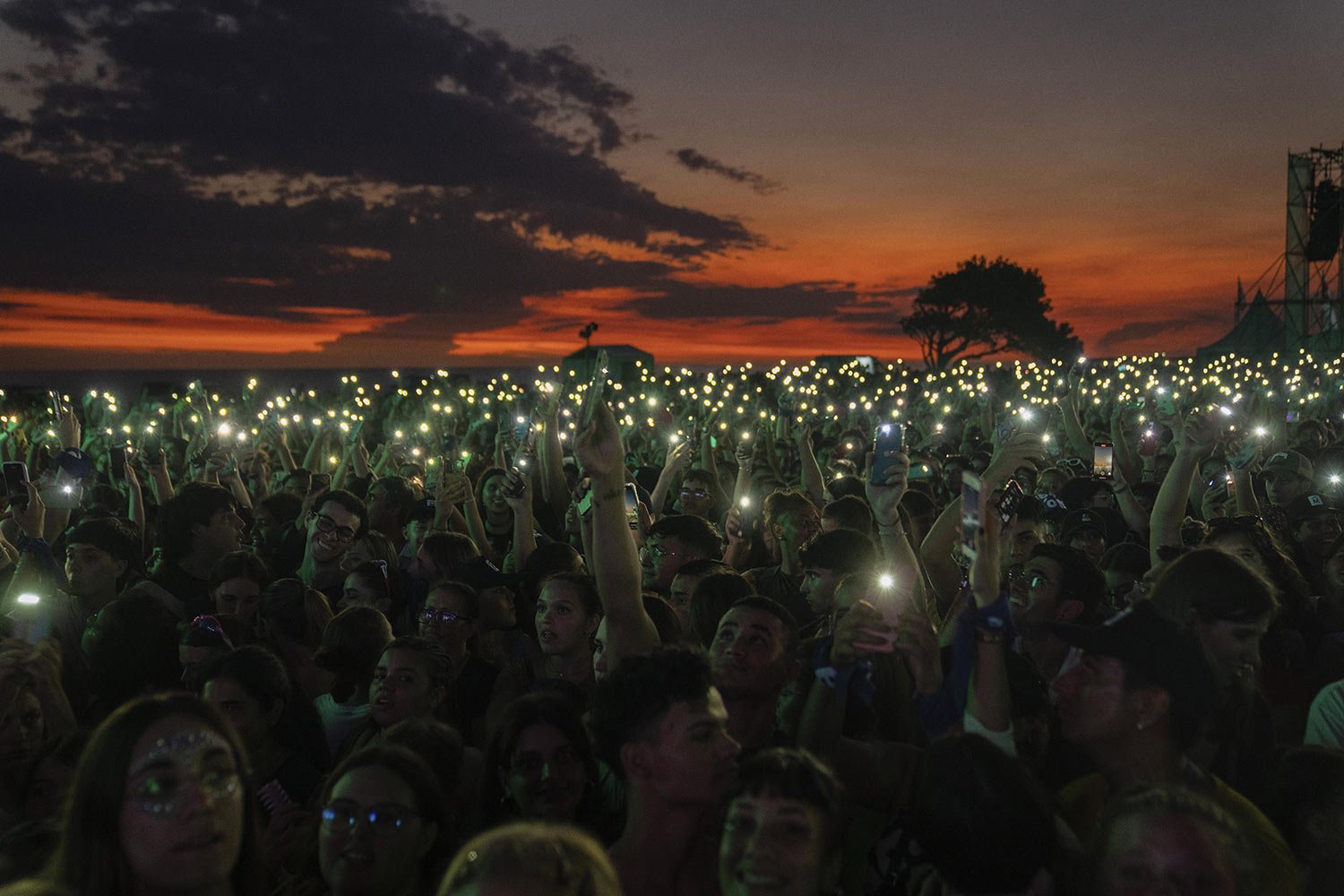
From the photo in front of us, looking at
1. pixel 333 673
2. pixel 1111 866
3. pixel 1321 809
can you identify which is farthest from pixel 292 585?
pixel 1321 809

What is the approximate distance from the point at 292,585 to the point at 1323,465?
29.8 feet

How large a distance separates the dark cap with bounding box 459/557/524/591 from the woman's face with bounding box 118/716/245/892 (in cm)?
282

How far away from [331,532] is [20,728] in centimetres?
287

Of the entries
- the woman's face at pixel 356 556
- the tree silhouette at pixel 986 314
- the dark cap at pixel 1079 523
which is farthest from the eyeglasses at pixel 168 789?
the tree silhouette at pixel 986 314

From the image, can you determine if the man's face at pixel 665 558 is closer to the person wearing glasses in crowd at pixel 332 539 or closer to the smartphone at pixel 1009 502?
the smartphone at pixel 1009 502

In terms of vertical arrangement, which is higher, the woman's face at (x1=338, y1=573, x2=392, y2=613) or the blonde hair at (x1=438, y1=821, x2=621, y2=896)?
the blonde hair at (x1=438, y1=821, x2=621, y2=896)

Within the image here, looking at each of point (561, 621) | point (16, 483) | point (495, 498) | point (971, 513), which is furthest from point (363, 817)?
point (495, 498)

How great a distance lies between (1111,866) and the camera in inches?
94.5

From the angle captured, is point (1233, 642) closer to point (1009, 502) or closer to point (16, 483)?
point (1009, 502)

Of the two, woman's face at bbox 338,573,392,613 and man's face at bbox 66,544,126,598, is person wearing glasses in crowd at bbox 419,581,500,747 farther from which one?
man's face at bbox 66,544,126,598

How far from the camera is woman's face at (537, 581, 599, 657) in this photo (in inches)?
182

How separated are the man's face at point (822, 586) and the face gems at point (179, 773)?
299 centimetres

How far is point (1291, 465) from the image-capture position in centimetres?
861

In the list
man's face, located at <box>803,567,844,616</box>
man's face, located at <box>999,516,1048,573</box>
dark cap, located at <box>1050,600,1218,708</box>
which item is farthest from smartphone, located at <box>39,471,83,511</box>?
dark cap, located at <box>1050,600,1218,708</box>
